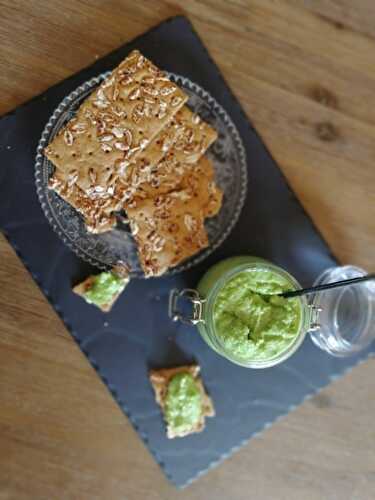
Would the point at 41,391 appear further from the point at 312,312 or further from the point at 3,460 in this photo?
the point at 312,312

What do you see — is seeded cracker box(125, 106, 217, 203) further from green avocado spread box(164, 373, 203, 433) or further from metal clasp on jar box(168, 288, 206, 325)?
green avocado spread box(164, 373, 203, 433)

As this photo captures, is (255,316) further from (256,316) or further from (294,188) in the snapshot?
(294,188)

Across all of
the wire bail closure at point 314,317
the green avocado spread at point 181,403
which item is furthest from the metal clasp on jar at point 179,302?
the wire bail closure at point 314,317

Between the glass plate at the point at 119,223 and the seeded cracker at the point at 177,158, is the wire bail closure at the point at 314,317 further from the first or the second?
the seeded cracker at the point at 177,158

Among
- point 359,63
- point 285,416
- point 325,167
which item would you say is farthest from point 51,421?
point 359,63

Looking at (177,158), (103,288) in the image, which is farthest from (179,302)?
(177,158)
